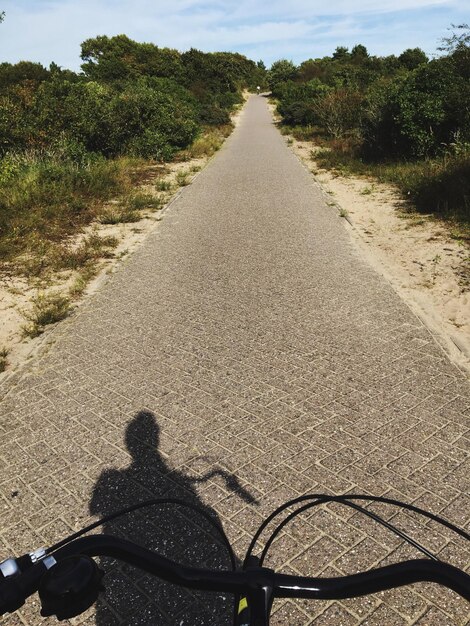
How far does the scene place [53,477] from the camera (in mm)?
3531

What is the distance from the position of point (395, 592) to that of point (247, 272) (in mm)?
5906

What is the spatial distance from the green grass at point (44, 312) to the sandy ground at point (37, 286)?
9cm

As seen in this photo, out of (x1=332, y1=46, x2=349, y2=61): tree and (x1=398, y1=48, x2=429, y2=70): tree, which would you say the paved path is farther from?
(x1=332, y1=46, x2=349, y2=61): tree

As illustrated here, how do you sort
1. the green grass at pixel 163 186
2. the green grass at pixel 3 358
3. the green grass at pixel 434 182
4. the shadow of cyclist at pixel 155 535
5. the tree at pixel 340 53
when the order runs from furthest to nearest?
1. the tree at pixel 340 53
2. the green grass at pixel 163 186
3. the green grass at pixel 434 182
4. the green grass at pixel 3 358
5. the shadow of cyclist at pixel 155 535

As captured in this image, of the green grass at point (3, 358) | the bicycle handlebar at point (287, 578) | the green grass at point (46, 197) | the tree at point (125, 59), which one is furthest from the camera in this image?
the tree at point (125, 59)

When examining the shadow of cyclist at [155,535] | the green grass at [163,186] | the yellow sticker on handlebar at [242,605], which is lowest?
the shadow of cyclist at [155,535]

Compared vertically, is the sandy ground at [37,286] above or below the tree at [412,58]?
below

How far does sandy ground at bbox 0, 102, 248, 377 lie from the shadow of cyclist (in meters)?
2.36

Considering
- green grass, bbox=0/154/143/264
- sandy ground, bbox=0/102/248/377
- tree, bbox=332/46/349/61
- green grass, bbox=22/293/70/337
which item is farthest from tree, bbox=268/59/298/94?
green grass, bbox=22/293/70/337

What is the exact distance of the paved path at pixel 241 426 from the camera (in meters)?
2.86

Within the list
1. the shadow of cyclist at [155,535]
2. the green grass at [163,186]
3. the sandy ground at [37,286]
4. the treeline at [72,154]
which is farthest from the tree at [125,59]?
the shadow of cyclist at [155,535]

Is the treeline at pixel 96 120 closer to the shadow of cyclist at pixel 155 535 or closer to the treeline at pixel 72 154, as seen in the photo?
the treeline at pixel 72 154

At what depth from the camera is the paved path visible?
2.86 meters

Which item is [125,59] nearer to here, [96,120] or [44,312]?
[96,120]
